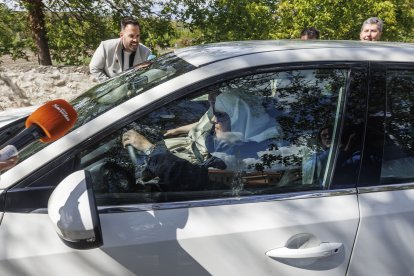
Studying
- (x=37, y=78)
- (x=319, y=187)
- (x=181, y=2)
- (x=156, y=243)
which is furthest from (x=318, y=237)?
(x=181, y=2)

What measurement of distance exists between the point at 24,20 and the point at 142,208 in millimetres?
8126

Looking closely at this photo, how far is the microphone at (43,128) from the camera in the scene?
1.78 m

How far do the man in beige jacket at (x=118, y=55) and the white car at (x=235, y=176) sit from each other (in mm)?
2890

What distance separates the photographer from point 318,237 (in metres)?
1.96

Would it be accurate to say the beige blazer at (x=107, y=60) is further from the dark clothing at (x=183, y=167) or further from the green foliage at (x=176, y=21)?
the green foliage at (x=176, y=21)

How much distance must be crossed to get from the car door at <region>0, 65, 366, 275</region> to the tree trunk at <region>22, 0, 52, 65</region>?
7.30 metres

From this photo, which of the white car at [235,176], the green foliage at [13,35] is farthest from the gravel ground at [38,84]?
the white car at [235,176]

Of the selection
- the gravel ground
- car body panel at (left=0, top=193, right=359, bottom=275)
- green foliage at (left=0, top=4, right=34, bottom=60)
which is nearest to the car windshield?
car body panel at (left=0, top=193, right=359, bottom=275)

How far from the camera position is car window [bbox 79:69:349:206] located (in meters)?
2.01

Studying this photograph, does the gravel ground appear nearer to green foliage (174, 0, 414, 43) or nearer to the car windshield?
green foliage (174, 0, 414, 43)

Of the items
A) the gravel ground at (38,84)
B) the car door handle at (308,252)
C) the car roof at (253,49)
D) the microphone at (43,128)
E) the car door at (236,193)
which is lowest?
the gravel ground at (38,84)

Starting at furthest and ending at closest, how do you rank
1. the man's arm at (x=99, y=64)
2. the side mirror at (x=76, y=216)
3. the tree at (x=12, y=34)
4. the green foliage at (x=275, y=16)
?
the tree at (x=12, y=34) → the green foliage at (x=275, y=16) → the man's arm at (x=99, y=64) → the side mirror at (x=76, y=216)

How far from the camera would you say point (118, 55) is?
517cm

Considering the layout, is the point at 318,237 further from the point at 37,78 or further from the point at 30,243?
the point at 37,78
